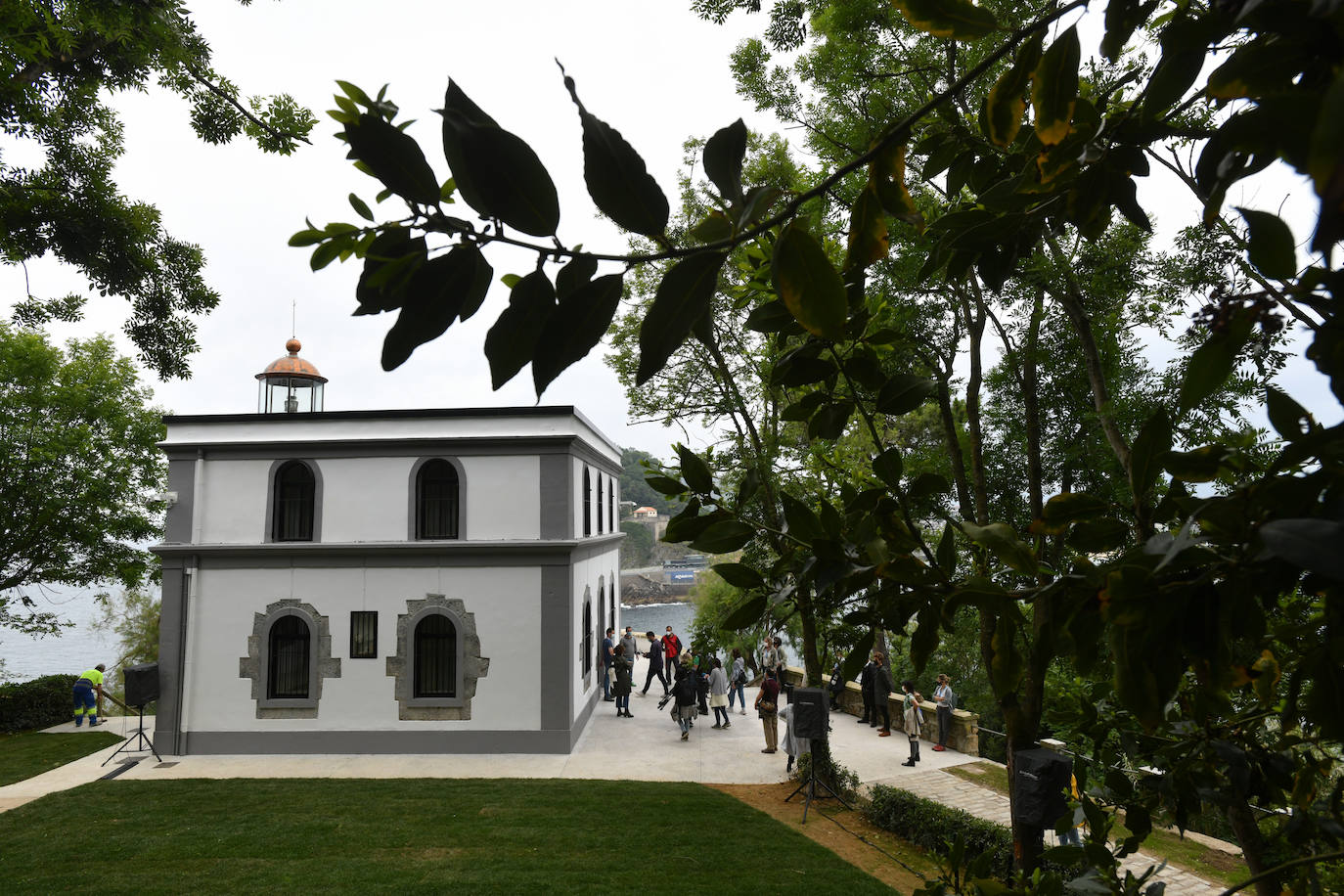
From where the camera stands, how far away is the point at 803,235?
0.71 m

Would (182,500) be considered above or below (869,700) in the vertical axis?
above

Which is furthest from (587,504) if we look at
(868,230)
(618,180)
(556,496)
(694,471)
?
(618,180)

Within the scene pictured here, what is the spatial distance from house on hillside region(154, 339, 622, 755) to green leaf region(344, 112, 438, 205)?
11.8 metres

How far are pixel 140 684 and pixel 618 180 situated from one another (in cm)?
1469

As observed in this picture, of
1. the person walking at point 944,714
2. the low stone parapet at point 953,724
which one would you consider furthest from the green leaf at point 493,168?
the person walking at point 944,714

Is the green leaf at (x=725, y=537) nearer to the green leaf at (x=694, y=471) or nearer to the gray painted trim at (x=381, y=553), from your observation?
the green leaf at (x=694, y=471)

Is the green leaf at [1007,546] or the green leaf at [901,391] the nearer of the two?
the green leaf at [1007,546]

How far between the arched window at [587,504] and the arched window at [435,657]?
3.11 metres

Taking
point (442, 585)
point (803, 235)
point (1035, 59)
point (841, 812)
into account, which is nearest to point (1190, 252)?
point (1035, 59)

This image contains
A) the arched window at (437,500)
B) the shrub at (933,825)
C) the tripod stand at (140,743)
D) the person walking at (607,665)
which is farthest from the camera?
the person walking at (607,665)

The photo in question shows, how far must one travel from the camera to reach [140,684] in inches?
468

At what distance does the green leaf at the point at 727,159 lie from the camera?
2.42 feet

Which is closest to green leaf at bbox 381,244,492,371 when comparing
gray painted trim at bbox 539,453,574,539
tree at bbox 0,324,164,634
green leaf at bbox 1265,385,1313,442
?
green leaf at bbox 1265,385,1313,442

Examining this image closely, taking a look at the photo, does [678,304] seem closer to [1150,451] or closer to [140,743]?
[1150,451]
